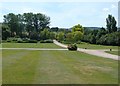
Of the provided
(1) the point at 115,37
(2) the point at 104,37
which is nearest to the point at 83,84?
(1) the point at 115,37

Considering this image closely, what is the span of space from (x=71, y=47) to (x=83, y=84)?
121ft

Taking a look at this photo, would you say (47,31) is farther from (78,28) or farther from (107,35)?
(107,35)

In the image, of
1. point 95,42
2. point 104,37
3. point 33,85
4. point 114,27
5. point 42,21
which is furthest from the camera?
point 42,21

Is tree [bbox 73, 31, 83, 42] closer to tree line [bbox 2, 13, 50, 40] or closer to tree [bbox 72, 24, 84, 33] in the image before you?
tree [bbox 72, 24, 84, 33]

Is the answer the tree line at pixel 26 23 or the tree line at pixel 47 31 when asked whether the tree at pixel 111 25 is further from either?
the tree line at pixel 26 23

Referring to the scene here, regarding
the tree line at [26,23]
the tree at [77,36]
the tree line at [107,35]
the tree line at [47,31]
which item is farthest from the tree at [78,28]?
the tree line at [26,23]

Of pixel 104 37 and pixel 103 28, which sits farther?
pixel 103 28

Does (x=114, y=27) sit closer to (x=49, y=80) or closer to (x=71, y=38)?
(x=71, y=38)

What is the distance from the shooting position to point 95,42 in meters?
91.8

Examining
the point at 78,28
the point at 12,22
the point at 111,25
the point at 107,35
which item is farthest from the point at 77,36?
the point at 12,22

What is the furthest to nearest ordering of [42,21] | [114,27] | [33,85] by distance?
1. [42,21]
2. [114,27]
3. [33,85]

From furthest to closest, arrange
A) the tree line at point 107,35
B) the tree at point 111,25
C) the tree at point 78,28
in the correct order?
1. the tree at point 78,28
2. the tree at point 111,25
3. the tree line at point 107,35

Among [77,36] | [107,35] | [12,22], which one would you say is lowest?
[77,36]

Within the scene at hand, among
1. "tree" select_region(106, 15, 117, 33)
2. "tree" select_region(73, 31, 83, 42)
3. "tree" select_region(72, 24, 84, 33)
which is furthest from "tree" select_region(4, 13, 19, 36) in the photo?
Answer: "tree" select_region(106, 15, 117, 33)
